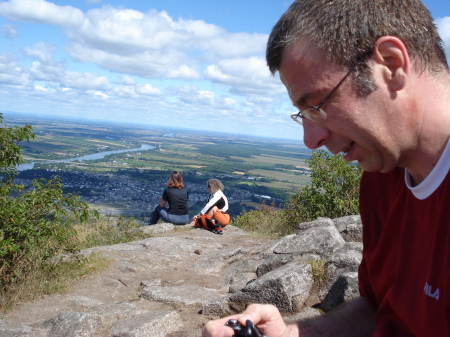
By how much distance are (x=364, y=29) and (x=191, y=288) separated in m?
4.11

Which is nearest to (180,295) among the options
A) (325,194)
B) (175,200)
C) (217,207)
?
(325,194)

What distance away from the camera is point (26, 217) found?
4.65 metres

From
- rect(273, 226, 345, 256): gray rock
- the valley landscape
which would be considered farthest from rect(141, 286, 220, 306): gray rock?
the valley landscape

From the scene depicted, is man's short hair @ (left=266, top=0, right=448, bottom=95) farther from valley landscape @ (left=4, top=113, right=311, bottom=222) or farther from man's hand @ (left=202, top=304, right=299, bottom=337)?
valley landscape @ (left=4, top=113, right=311, bottom=222)

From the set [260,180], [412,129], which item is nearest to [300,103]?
[412,129]

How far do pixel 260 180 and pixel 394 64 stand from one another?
4360 centimetres

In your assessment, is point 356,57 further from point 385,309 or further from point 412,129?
point 385,309

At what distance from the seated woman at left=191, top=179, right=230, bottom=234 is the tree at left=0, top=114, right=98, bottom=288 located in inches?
153

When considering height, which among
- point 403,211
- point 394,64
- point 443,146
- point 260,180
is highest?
point 394,64

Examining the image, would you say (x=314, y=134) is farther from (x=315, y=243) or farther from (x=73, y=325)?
(x=315, y=243)

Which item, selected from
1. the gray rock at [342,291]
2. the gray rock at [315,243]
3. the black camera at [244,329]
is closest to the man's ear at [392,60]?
the black camera at [244,329]

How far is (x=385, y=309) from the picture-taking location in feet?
4.96

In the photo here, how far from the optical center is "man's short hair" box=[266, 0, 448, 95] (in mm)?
1221

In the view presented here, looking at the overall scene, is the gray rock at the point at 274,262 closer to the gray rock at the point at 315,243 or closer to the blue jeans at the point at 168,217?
the gray rock at the point at 315,243
